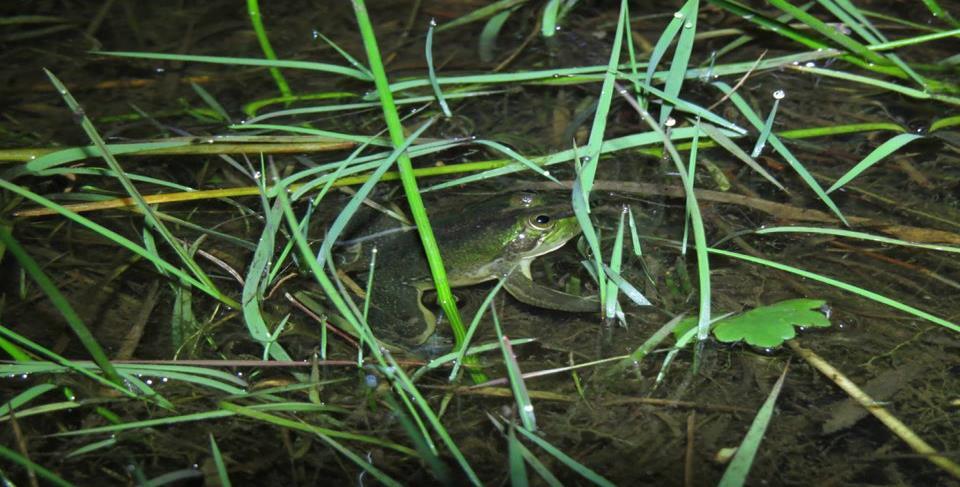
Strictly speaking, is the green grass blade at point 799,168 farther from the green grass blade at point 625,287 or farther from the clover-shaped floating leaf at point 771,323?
the green grass blade at point 625,287

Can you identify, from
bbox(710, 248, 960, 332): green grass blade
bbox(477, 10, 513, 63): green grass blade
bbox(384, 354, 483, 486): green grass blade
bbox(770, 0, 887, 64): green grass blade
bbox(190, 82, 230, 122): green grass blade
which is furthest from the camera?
bbox(477, 10, 513, 63): green grass blade

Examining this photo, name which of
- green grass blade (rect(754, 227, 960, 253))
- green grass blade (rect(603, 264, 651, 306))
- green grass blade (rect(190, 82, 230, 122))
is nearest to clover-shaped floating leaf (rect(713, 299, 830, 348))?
green grass blade (rect(603, 264, 651, 306))

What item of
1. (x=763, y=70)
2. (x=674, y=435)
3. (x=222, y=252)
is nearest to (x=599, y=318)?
(x=674, y=435)

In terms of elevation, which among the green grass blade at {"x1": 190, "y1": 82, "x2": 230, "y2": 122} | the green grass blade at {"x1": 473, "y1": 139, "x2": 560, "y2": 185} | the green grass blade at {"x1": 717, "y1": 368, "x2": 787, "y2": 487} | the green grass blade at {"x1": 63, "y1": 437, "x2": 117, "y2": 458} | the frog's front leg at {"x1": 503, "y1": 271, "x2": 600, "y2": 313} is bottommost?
the green grass blade at {"x1": 63, "y1": 437, "x2": 117, "y2": 458}

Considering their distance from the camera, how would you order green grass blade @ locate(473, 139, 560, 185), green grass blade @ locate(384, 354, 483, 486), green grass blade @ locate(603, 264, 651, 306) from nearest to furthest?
1. green grass blade @ locate(384, 354, 483, 486)
2. green grass blade @ locate(603, 264, 651, 306)
3. green grass blade @ locate(473, 139, 560, 185)

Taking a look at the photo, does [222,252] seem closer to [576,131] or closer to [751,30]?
[576,131]

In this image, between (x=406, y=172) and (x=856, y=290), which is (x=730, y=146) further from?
(x=406, y=172)

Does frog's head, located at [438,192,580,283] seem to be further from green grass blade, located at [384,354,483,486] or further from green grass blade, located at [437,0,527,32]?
green grass blade, located at [437,0,527,32]

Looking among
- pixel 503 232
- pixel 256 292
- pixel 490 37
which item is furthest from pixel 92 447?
pixel 490 37
